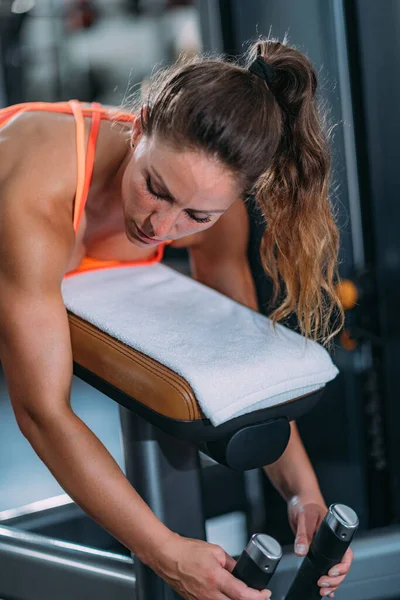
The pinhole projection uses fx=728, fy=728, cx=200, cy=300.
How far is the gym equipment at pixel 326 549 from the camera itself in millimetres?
955

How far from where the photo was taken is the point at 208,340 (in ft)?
3.37

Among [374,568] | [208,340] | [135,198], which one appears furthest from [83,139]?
[374,568]

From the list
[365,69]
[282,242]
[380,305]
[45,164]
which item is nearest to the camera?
[45,164]

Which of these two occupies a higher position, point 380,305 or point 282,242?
point 282,242

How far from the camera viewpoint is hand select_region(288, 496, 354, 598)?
105 cm

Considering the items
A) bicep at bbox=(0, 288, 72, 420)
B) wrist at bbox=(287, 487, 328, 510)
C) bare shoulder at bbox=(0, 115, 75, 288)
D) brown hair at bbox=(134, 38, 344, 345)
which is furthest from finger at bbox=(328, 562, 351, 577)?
bare shoulder at bbox=(0, 115, 75, 288)

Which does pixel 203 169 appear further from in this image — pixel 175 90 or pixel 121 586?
pixel 121 586

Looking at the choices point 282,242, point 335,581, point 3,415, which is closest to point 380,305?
point 282,242

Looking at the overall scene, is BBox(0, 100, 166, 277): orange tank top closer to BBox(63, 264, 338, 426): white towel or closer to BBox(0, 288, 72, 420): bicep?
BBox(63, 264, 338, 426): white towel

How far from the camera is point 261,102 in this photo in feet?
3.34

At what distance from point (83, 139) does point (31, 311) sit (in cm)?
31

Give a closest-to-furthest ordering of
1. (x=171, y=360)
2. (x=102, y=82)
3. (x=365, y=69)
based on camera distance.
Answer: (x=171, y=360)
(x=365, y=69)
(x=102, y=82)

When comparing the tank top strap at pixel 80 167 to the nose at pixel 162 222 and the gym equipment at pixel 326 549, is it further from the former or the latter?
the gym equipment at pixel 326 549

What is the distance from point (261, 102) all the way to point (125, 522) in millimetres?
604
